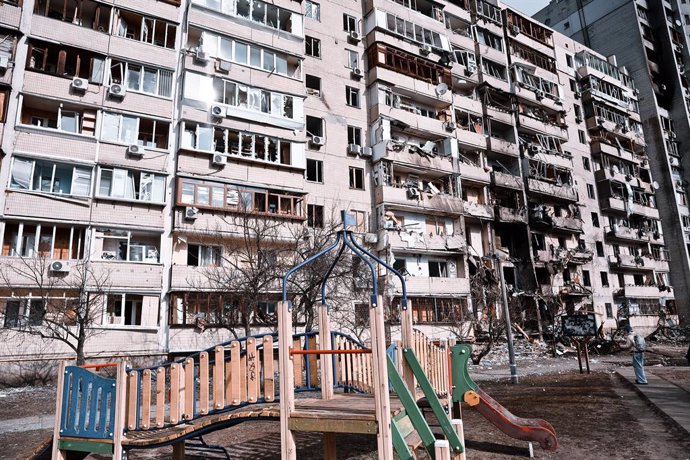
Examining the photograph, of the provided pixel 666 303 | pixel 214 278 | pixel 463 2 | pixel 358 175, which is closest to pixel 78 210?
pixel 214 278

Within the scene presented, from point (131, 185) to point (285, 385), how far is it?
1872cm

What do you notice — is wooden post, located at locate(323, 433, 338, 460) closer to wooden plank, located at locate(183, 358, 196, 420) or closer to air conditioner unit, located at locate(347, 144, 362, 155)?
wooden plank, located at locate(183, 358, 196, 420)

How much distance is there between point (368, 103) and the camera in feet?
103

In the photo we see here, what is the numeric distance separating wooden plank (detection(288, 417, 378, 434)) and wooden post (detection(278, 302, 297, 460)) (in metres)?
0.10

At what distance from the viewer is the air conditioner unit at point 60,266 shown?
18.9 m

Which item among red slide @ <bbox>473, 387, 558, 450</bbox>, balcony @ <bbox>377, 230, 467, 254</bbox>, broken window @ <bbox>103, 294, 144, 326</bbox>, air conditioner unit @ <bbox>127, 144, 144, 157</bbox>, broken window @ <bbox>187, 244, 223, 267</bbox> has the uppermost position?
air conditioner unit @ <bbox>127, 144, 144, 157</bbox>

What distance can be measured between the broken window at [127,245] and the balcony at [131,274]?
382 mm

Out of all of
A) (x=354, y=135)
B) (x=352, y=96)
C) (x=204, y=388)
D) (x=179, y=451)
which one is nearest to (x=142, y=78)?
(x=354, y=135)

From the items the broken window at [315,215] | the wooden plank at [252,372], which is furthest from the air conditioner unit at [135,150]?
the wooden plank at [252,372]

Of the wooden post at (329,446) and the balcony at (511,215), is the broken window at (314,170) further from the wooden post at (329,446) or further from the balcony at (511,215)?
the wooden post at (329,446)

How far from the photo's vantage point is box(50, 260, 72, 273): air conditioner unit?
61.9 ft

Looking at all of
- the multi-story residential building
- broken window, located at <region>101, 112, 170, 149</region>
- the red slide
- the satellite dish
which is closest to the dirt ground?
the red slide

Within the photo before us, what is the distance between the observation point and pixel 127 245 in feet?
69.6

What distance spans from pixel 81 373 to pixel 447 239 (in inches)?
1045
